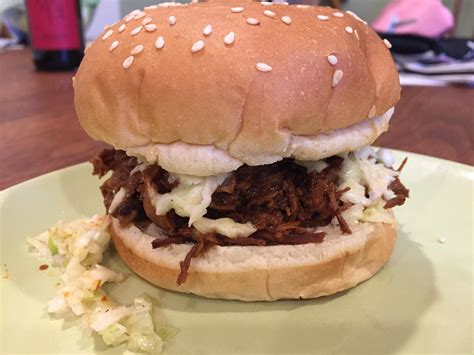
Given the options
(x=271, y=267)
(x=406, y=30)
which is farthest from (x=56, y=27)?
(x=406, y=30)

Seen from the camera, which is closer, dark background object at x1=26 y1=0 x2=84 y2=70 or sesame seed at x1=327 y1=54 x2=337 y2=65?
sesame seed at x1=327 y1=54 x2=337 y2=65

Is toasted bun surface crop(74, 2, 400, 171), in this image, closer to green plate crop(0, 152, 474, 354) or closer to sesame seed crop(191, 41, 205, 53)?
sesame seed crop(191, 41, 205, 53)

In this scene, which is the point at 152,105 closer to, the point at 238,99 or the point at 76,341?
the point at 238,99

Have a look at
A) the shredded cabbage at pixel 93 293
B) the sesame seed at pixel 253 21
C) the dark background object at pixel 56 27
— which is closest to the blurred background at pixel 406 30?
the dark background object at pixel 56 27

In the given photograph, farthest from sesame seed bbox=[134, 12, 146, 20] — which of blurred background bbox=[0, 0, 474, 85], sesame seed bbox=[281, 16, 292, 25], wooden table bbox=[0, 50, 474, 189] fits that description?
blurred background bbox=[0, 0, 474, 85]

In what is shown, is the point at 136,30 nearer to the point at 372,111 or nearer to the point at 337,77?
the point at 337,77

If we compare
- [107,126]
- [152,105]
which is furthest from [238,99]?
[107,126]

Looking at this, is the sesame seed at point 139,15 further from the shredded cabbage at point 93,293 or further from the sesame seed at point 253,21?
the shredded cabbage at point 93,293
